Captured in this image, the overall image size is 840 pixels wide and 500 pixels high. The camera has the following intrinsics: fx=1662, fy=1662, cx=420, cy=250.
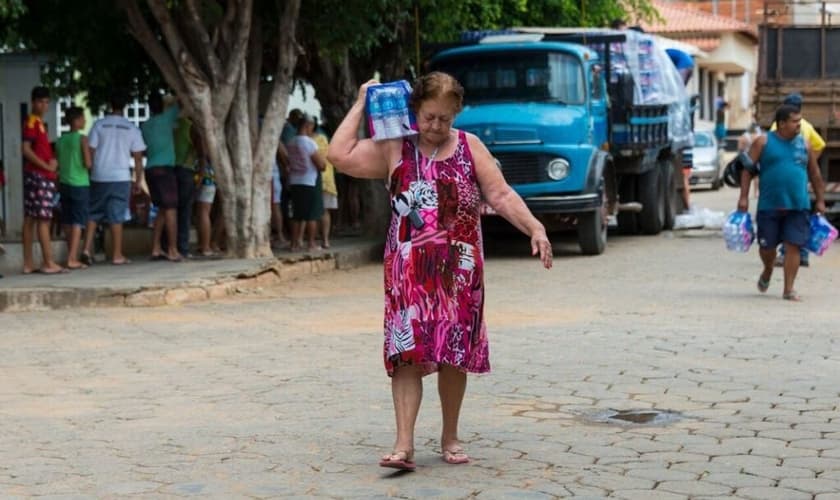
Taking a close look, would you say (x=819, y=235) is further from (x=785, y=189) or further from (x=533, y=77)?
(x=533, y=77)

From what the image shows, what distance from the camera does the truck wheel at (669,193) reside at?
83.2 ft

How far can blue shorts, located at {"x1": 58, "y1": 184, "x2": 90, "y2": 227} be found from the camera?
17.5 m

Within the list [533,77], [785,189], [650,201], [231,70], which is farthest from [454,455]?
[650,201]

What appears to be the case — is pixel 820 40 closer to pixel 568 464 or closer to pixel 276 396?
pixel 276 396

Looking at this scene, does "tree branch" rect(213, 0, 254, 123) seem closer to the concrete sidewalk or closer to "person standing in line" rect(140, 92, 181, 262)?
"person standing in line" rect(140, 92, 181, 262)

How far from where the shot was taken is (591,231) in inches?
807

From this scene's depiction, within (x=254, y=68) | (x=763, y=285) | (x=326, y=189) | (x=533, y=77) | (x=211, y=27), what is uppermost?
(x=211, y=27)

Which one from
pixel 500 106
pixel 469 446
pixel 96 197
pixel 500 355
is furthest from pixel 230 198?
pixel 469 446

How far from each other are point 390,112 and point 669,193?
61.9 ft

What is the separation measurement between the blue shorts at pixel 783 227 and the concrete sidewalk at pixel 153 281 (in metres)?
5.17

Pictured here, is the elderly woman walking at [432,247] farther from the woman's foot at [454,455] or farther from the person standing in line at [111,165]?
the person standing in line at [111,165]

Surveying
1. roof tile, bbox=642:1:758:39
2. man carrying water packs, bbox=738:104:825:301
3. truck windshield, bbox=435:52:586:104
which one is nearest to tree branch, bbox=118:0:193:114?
truck windshield, bbox=435:52:586:104

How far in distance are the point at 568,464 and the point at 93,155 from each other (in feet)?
38.0

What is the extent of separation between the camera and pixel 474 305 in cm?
717
